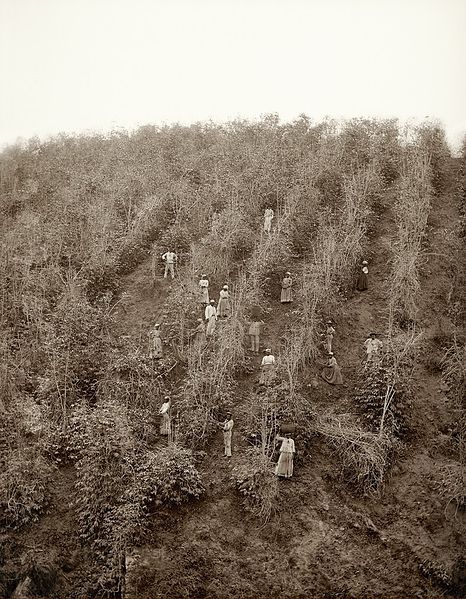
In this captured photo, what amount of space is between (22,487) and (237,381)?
5.02 m

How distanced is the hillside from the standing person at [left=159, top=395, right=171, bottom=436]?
1.00ft

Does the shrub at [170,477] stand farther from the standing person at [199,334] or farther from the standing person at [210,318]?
the standing person at [210,318]

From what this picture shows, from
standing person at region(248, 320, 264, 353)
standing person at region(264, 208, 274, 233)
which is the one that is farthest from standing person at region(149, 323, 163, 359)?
standing person at region(264, 208, 274, 233)

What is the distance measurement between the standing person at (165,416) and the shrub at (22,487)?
91.6 inches

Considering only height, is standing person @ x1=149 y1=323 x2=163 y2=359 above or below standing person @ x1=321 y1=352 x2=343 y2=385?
above

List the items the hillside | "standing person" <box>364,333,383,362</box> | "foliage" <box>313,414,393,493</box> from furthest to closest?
"standing person" <box>364,333,383,362</box> → "foliage" <box>313,414,393,493</box> → the hillside

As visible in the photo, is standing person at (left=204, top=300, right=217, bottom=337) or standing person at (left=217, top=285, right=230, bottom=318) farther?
standing person at (left=217, top=285, right=230, bottom=318)

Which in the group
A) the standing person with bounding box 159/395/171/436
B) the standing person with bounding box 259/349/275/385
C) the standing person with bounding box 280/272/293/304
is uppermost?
the standing person with bounding box 280/272/293/304

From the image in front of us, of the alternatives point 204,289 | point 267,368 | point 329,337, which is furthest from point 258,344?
point 204,289

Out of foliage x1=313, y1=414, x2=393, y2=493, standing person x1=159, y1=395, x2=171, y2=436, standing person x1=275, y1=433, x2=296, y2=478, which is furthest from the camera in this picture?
standing person x1=159, y1=395, x2=171, y2=436

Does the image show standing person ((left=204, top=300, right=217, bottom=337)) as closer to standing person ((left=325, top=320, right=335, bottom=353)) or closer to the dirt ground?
the dirt ground

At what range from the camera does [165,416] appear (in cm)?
966

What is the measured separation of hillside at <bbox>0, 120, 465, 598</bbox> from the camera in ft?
24.9

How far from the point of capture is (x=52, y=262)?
14336mm
